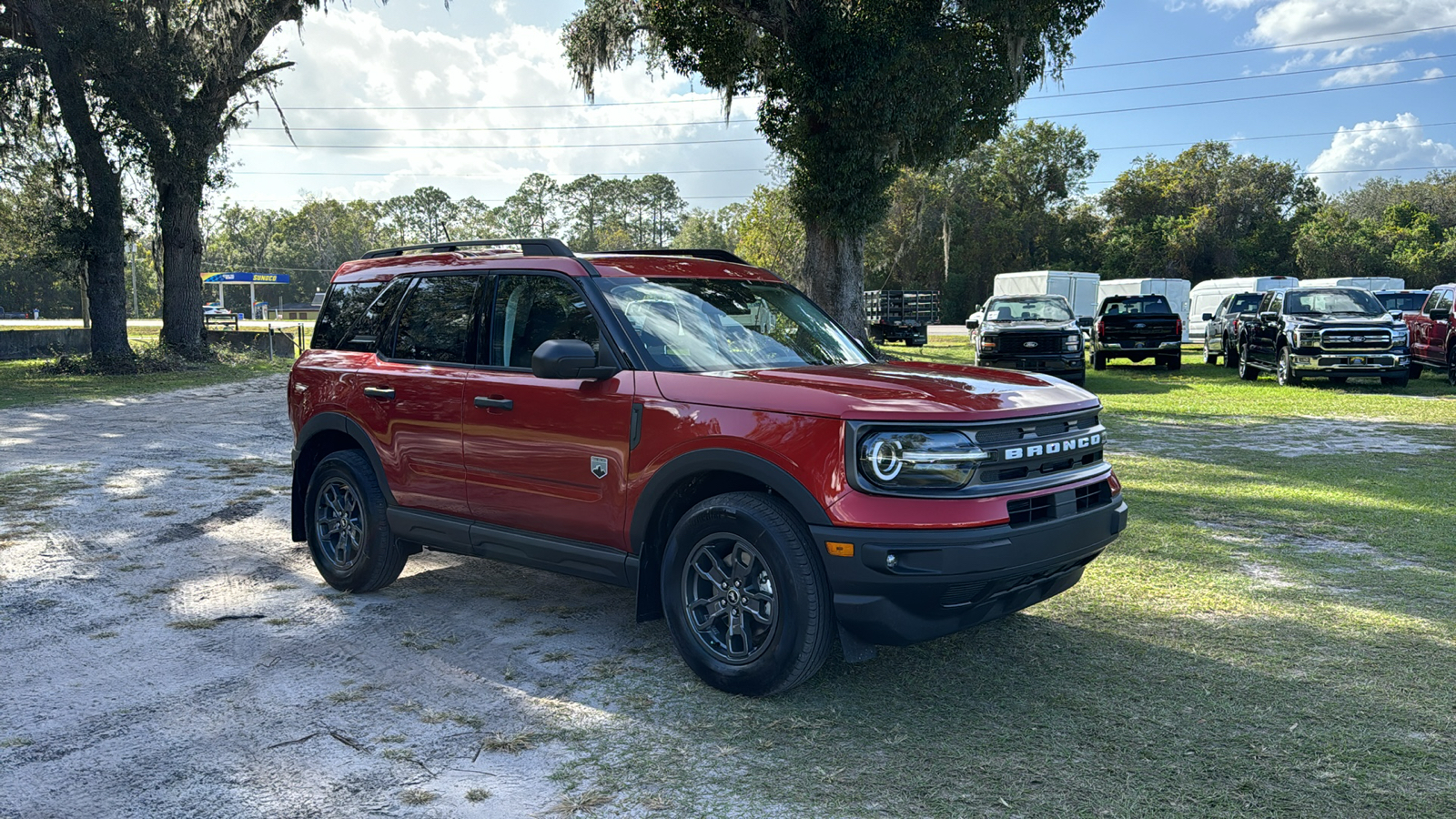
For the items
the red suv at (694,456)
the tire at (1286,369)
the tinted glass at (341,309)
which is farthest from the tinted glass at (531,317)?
the tire at (1286,369)

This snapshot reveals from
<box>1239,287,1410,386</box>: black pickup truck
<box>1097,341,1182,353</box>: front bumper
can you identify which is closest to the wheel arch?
<box>1239,287,1410,386</box>: black pickup truck

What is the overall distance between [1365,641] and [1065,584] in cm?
167

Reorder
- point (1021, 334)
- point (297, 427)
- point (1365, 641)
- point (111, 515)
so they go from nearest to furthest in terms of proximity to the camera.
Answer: point (1365, 641) < point (297, 427) < point (111, 515) < point (1021, 334)

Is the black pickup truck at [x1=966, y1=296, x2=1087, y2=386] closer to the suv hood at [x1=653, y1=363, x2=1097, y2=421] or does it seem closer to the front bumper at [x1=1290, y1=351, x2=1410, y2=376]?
the front bumper at [x1=1290, y1=351, x2=1410, y2=376]

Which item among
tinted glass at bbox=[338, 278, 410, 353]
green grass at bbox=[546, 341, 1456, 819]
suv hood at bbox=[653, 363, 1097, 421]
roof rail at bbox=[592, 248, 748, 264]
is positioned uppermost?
roof rail at bbox=[592, 248, 748, 264]

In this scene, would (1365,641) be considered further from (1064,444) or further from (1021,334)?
(1021,334)

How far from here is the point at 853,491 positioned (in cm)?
387

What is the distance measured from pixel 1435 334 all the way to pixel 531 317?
19.2 meters

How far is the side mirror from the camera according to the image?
4469 millimetres

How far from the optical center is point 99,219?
73.3 ft

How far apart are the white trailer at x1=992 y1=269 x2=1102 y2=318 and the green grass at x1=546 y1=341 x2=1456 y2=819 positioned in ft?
105

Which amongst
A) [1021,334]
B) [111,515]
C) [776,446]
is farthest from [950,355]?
[776,446]

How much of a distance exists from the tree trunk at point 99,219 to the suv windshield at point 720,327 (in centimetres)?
2105

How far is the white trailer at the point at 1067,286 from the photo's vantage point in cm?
3778
